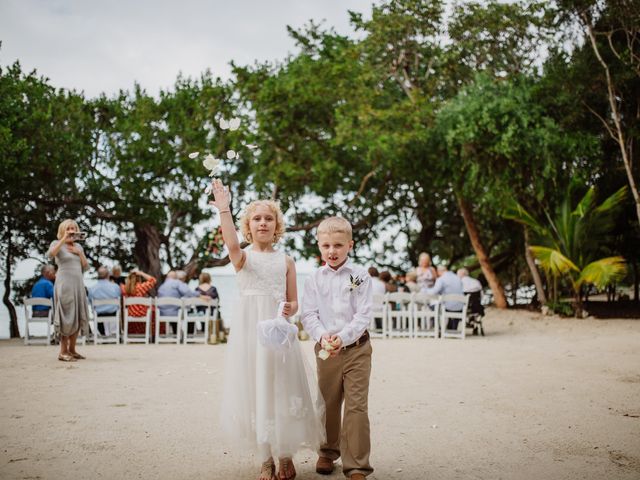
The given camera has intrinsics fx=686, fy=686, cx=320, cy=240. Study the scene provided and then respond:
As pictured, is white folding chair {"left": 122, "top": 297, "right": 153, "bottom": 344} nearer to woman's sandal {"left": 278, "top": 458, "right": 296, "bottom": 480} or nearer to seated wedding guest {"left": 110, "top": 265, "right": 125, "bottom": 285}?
seated wedding guest {"left": 110, "top": 265, "right": 125, "bottom": 285}

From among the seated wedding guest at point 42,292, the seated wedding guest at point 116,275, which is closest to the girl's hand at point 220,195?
the seated wedding guest at point 42,292

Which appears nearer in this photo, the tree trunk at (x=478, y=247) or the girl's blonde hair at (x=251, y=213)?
the girl's blonde hair at (x=251, y=213)

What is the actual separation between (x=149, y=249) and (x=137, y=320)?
13.6 m

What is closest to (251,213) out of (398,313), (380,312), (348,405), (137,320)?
(348,405)

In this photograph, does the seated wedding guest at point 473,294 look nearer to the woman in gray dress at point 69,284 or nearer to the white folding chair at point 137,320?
the white folding chair at point 137,320

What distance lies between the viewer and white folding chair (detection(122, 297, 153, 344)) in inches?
578

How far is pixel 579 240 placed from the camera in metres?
18.6

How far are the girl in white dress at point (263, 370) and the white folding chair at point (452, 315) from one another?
1092 centimetres

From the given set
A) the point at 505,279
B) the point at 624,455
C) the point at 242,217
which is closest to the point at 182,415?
the point at 242,217

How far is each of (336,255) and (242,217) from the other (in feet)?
2.38

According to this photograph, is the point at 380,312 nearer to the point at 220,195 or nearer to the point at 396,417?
the point at 396,417

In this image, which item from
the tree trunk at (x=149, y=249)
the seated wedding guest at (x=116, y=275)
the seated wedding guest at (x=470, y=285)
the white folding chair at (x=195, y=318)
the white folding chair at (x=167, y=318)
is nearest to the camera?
the white folding chair at (x=167, y=318)

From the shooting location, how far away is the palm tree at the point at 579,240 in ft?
58.9

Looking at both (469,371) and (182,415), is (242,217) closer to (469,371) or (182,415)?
(182,415)
